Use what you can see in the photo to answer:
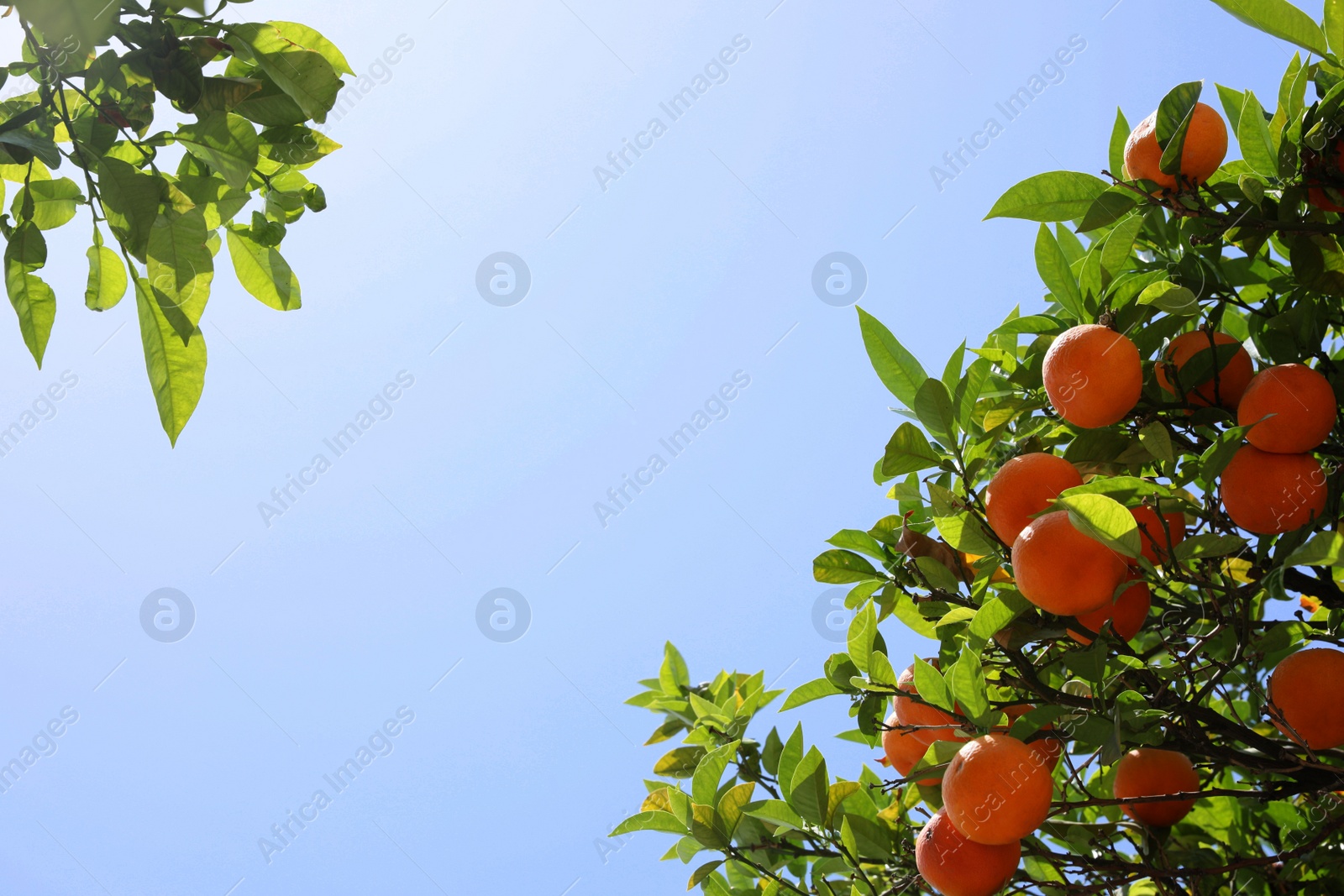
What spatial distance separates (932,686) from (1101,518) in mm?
388

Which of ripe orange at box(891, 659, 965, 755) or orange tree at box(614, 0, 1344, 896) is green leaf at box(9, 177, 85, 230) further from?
ripe orange at box(891, 659, 965, 755)

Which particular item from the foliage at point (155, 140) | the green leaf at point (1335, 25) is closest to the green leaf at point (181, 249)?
the foliage at point (155, 140)

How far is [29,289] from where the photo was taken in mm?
1392

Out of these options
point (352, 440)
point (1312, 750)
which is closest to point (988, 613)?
point (1312, 750)

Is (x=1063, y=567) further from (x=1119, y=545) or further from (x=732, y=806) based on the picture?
(x=732, y=806)

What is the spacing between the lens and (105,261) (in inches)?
59.8

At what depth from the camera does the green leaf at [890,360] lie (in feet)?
5.31

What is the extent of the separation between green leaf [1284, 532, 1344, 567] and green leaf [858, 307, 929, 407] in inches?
24.0

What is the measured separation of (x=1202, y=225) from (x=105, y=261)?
1.78 m

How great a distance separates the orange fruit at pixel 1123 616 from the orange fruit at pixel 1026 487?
181 millimetres

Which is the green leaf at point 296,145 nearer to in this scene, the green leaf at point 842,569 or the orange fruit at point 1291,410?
the green leaf at point 842,569

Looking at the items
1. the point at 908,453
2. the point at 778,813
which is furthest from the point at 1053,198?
the point at 778,813

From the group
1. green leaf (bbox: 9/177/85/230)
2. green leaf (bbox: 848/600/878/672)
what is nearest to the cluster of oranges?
green leaf (bbox: 848/600/878/672)

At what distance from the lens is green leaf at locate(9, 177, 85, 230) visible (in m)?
1.42
